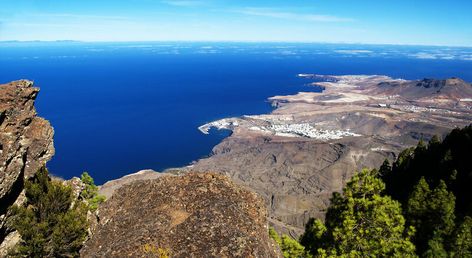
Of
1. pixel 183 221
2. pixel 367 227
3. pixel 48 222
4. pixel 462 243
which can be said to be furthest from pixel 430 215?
pixel 48 222

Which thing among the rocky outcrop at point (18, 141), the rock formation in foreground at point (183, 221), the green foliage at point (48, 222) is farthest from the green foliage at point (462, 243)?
the rocky outcrop at point (18, 141)

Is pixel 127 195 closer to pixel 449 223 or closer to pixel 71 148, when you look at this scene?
pixel 449 223

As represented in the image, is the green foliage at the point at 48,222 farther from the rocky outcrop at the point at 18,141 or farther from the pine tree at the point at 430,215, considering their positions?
the pine tree at the point at 430,215

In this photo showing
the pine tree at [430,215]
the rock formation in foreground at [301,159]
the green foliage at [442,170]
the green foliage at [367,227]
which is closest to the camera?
the green foliage at [367,227]

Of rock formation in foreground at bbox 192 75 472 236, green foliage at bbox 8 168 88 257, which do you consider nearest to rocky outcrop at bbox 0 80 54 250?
green foliage at bbox 8 168 88 257

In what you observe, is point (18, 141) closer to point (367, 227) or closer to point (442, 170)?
point (367, 227)

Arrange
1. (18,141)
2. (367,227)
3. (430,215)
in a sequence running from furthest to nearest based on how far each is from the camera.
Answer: (430,215) → (18,141) → (367,227)
